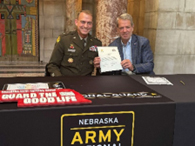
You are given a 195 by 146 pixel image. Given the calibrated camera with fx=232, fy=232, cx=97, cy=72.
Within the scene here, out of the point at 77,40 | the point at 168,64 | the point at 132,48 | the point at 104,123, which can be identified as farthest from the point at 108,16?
the point at 104,123

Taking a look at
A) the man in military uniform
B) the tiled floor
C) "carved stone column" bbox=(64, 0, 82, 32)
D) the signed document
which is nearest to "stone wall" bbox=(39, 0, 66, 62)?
the tiled floor

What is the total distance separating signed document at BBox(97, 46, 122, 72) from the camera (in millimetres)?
2287

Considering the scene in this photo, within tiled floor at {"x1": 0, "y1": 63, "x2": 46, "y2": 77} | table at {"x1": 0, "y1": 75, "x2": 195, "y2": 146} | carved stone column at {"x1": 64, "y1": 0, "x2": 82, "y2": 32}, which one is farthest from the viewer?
carved stone column at {"x1": 64, "y1": 0, "x2": 82, "y2": 32}

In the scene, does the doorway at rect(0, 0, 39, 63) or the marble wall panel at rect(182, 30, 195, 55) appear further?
the doorway at rect(0, 0, 39, 63)

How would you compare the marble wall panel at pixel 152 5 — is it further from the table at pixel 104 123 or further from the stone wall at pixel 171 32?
the table at pixel 104 123

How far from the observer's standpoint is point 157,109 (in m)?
1.33

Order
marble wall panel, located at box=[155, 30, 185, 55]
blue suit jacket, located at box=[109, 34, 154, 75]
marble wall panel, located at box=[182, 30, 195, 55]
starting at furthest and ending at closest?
marble wall panel, located at box=[182, 30, 195, 55] < marble wall panel, located at box=[155, 30, 185, 55] < blue suit jacket, located at box=[109, 34, 154, 75]

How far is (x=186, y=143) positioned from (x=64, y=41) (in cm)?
202

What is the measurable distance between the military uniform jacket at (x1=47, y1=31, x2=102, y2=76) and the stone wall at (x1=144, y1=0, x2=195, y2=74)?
6.58 ft

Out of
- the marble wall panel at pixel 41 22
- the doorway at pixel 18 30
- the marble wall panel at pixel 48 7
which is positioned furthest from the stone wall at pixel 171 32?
the doorway at pixel 18 30

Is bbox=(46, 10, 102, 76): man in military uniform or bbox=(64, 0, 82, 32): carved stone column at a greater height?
bbox=(64, 0, 82, 32): carved stone column

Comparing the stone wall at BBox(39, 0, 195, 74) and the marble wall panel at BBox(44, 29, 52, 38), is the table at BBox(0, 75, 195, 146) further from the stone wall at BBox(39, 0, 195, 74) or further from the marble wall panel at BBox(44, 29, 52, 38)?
the marble wall panel at BBox(44, 29, 52, 38)

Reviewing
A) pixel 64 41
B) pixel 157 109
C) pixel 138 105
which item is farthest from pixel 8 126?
pixel 64 41

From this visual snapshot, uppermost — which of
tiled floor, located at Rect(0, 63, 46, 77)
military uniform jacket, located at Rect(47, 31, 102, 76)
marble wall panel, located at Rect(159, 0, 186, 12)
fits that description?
marble wall panel, located at Rect(159, 0, 186, 12)
